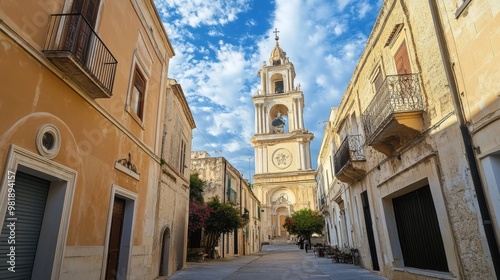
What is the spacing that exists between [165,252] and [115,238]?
14.9ft

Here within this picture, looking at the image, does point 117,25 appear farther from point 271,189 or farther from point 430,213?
point 271,189

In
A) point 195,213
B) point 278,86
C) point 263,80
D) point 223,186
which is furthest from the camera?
point 278,86

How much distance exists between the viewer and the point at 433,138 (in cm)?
634

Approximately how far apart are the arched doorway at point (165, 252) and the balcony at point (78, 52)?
24.0 ft

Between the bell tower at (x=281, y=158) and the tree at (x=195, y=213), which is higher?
the bell tower at (x=281, y=158)

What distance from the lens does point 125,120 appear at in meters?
7.52

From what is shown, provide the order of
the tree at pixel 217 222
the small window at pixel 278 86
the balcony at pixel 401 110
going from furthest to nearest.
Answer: the small window at pixel 278 86 → the tree at pixel 217 222 → the balcony at pixel 401 110

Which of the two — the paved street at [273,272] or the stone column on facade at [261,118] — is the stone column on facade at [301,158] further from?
the paved street at [273,272]

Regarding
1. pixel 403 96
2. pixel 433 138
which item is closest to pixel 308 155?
pixel 403 96

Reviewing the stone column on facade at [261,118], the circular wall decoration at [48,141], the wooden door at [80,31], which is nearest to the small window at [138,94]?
the wooden door at [80,31]

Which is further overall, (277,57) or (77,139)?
(277,57)

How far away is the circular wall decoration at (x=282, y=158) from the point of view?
52938 millimetres

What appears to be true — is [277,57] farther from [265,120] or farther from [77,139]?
[77,139]

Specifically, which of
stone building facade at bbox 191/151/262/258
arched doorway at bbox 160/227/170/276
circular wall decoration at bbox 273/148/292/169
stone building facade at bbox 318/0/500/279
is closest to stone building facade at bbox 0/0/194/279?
arched doorway at bbox 160/227/170/276
